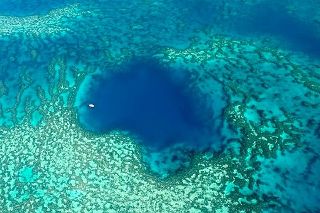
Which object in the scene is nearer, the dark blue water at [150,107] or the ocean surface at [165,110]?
the ocean surface at [165,110]

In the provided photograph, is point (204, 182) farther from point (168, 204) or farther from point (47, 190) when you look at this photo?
point (47, 190)

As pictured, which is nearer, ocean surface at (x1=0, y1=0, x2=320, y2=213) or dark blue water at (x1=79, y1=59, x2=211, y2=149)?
ocean surface at (x1=0, y1=0, x2=320, y2=213)

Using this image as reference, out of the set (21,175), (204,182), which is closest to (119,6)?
(21,175)

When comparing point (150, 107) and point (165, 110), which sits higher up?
point (165, 110)

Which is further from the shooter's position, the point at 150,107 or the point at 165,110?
the point at 150,107
